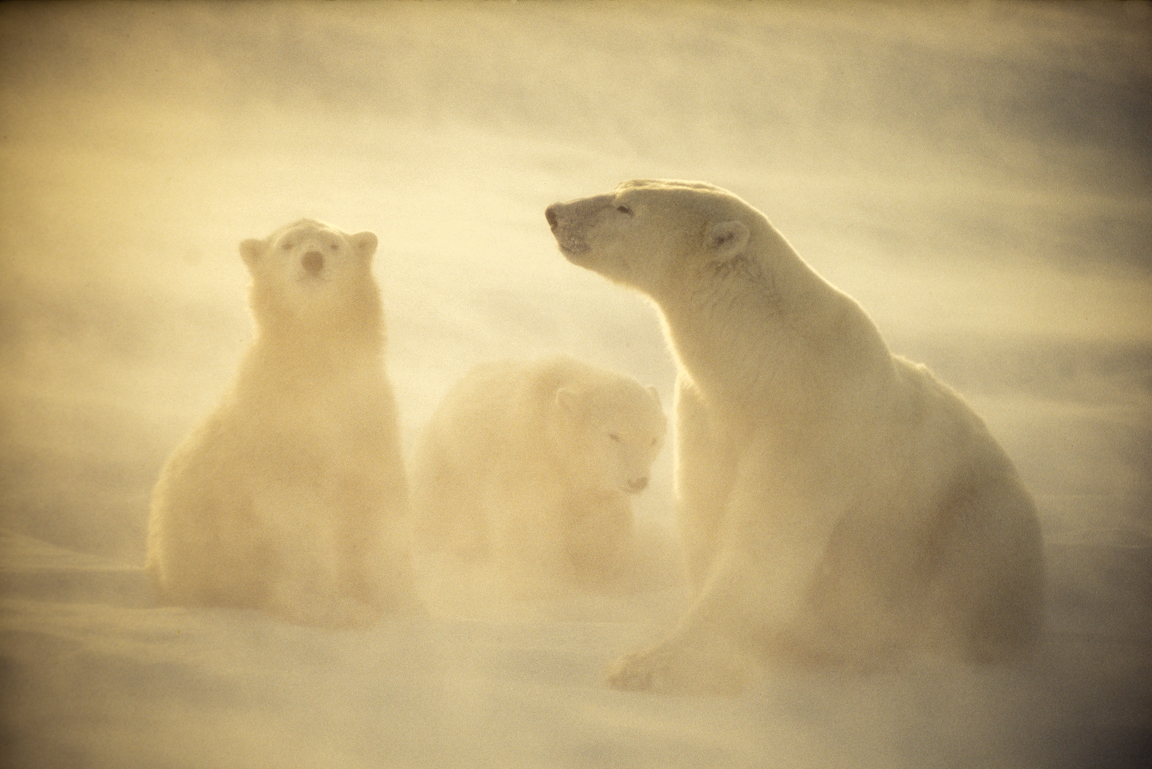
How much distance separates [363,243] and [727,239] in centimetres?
137

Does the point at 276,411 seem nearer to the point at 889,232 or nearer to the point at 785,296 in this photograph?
the point at 785,296

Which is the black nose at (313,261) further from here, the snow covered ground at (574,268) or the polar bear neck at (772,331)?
the polar bear neck at (772,331)

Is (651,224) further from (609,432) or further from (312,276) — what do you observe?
(609,432)

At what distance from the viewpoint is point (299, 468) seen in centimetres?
297

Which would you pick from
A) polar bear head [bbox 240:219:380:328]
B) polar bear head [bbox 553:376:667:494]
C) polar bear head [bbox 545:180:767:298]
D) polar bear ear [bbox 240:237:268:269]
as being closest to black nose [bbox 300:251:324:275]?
polar bear head [bbox 240:219:380:328]

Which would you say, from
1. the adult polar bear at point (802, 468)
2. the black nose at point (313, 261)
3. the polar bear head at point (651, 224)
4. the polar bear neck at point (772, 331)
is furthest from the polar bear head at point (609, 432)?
the black nose at point (313, 261)

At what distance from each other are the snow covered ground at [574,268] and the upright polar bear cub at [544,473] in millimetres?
346

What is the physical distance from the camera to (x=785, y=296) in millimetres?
2955

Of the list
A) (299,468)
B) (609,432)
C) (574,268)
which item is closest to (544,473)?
(609,432)

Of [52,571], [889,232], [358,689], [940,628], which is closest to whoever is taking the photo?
[358,689]

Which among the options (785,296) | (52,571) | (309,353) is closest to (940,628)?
(785,296)

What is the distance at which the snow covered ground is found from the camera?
2.83 meters

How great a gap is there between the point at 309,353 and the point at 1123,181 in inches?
135

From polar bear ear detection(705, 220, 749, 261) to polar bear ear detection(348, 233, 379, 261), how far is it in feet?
4.16
